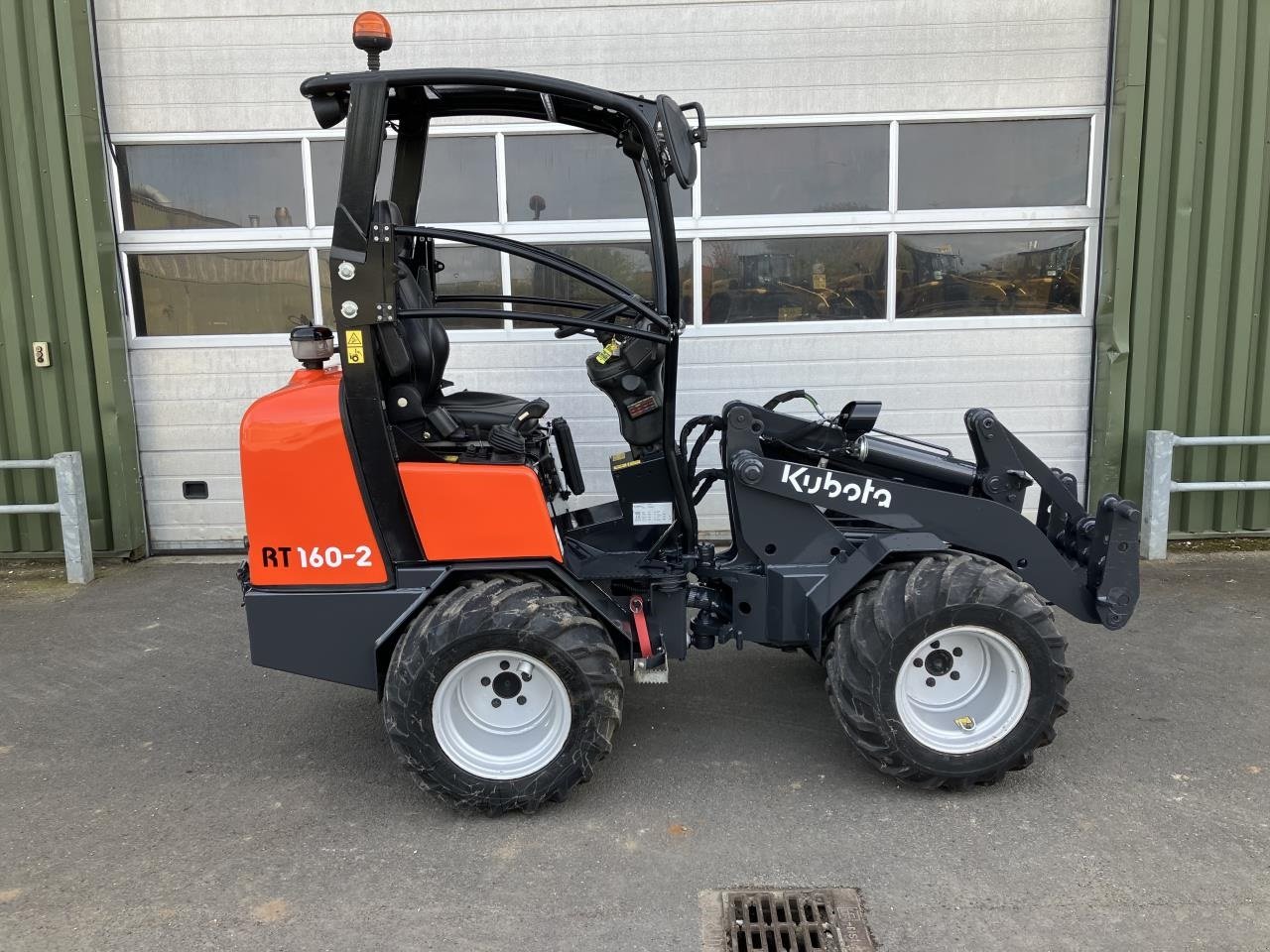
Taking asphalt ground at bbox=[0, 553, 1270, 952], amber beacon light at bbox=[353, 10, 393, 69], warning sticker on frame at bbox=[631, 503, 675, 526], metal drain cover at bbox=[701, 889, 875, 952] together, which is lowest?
metal drain cover at bbox=[701, 889, 875, 952]

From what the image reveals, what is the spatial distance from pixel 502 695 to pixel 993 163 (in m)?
5.20

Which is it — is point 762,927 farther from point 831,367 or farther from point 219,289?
point 219,289

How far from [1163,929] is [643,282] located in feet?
16.0

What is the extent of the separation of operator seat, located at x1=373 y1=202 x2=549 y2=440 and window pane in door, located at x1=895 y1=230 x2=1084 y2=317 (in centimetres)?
379

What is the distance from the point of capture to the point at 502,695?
11.1 ft

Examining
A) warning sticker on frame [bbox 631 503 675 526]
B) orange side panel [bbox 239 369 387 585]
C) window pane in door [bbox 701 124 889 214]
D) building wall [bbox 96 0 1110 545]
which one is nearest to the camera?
orange side panel [bbox 239 369 387 585]

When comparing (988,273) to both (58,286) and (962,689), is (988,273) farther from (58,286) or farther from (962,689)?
(58,286)

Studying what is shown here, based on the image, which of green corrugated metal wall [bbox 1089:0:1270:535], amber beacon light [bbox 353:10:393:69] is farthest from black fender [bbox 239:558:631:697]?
green corrugated metal wall [bbox 1089:0:1270:535]

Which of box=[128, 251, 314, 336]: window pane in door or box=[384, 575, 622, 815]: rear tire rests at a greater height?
box=[128, 251, 314, 336]: window pane in door

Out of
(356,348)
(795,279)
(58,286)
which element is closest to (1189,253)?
(795,279)

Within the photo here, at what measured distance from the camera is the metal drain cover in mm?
2645

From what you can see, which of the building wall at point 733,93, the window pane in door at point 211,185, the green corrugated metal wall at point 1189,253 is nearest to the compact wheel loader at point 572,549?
the building wall at point 733,93

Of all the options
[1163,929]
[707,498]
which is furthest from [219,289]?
[1163,929]

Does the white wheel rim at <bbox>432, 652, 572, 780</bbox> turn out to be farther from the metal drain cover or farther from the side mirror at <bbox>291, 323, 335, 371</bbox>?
the side mirror at <bbox>291, 323, 335, 371</bbox>
